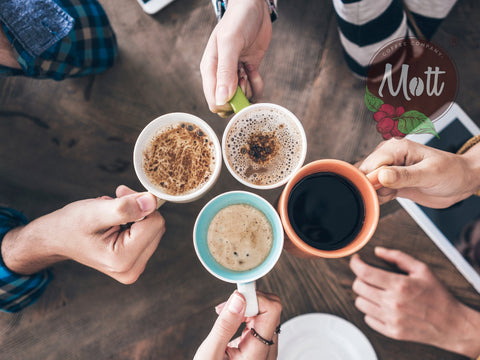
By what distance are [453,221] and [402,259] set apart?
0.66ft

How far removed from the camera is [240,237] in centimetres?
81

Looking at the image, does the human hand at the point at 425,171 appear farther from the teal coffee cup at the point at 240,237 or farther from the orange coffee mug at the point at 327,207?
the teal coffee cup at the point at 240,237

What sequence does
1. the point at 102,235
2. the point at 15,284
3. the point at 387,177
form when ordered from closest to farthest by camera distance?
the point at 387,177 < the point at 102,235 < the point at 15,284

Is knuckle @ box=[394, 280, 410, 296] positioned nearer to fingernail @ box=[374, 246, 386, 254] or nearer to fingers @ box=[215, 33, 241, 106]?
fingernail @ box=[374, 246, 386, 254]

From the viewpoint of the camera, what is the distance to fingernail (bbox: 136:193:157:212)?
0.73 metres

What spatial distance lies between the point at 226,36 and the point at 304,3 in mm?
420

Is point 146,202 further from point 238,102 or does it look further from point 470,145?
point 470,145

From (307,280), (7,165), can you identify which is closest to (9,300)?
(7,165)

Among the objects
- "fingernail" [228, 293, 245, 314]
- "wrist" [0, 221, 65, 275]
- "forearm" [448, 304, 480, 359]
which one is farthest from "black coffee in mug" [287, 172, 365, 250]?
"wrist" [0, 221, 65, 275]

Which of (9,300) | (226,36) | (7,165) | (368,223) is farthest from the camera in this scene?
(7,165)

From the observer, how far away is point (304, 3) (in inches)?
40.4

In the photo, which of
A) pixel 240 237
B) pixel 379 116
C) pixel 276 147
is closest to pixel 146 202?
pixel 240 237

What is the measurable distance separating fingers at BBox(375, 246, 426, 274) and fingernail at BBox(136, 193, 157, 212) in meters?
0.71

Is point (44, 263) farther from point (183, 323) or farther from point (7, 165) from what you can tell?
point (183, 323)
